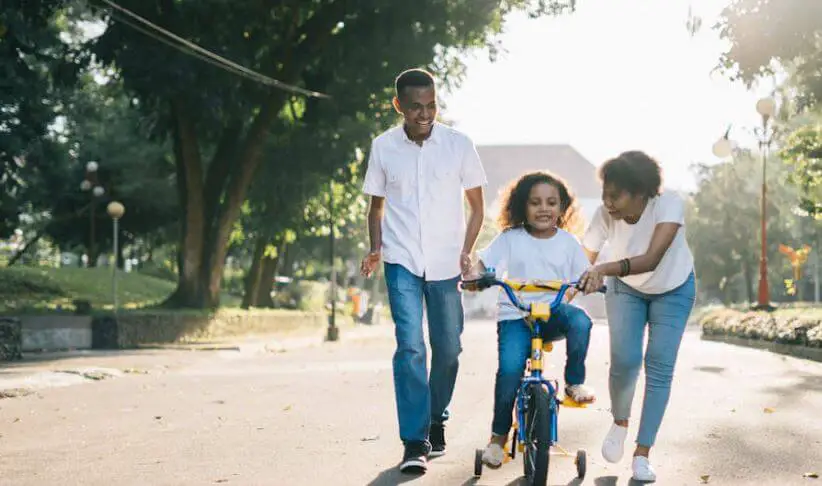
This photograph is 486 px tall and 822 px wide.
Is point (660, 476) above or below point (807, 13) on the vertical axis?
below

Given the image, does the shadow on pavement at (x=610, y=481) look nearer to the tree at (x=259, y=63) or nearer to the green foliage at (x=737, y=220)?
the tree at (x=259, y=63)

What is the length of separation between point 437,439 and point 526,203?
1.71m

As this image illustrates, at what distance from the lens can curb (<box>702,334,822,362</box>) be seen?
20.9 meters

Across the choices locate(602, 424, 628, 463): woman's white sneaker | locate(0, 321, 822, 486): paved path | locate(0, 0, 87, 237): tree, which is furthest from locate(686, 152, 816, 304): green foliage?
locate(602, 424, 628, 463): woman's white sneaker

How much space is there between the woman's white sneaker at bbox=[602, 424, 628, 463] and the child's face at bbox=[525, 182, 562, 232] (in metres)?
1.14

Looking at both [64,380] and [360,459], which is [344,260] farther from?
[360,459]

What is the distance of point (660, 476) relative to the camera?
6.89m

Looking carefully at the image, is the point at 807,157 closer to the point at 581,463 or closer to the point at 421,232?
A: the point at 421,232

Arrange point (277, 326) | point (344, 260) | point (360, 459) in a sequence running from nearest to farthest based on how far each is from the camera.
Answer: point (360, 459) < point (277, 326) < point (344, 260)

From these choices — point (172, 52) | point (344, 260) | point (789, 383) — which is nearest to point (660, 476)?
→ point (789, 383)

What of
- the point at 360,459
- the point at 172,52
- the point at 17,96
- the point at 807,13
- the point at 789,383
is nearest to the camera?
the point at 360,459

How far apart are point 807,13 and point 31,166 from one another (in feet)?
48.8

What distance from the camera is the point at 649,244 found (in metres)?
6.78

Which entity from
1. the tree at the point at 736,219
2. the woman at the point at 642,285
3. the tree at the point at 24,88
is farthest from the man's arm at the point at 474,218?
the tree at the point at 736,219
